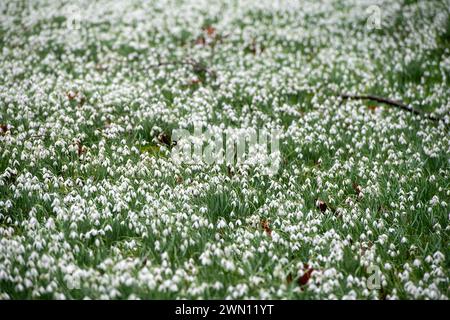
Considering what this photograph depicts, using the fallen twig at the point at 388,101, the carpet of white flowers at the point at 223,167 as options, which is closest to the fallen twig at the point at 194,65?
the carpet of white flowers at the point at 223,167

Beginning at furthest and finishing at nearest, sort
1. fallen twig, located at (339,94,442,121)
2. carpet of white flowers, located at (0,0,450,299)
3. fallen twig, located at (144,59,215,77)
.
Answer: fallen twig, located at (144,59,215,77) → fallen twig, located at (339,94,442,121) → carpet of white flowers, located at (0,0,450,299)

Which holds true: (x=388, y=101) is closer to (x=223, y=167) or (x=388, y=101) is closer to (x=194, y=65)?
(x=223, y=167)

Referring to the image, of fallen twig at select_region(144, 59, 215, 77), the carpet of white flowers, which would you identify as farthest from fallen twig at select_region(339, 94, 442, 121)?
fallen twig at select_region(144, 59, 215, 77)

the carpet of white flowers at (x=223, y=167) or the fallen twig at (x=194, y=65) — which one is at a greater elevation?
the fallen twig at (x=194, y=65)

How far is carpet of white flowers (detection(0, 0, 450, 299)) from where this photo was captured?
161 inches

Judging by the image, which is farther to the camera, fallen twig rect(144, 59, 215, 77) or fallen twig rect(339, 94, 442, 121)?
fallen twig rect(144, 59, 215, 77)

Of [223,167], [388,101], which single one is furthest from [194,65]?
[388,101]

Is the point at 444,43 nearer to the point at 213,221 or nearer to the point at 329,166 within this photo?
the point at 329,166

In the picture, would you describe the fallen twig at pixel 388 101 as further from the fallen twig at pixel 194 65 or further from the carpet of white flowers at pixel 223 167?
the fallen twig at pixel 194 65

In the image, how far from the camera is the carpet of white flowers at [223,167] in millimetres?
4082

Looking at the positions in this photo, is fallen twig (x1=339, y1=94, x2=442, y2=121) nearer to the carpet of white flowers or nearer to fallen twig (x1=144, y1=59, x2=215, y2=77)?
the carpet of white flowers

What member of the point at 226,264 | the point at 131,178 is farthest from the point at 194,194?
the point at 226,264

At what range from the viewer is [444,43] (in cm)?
1005
